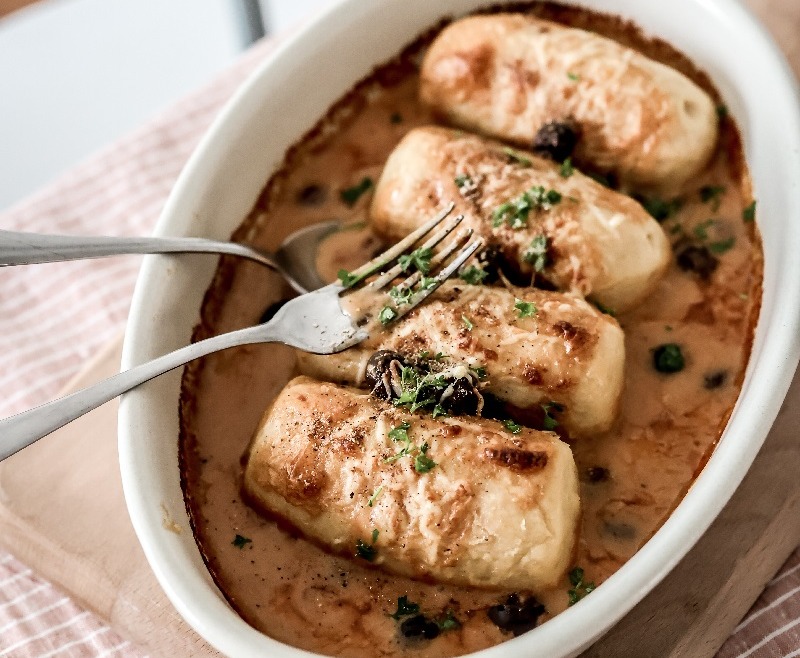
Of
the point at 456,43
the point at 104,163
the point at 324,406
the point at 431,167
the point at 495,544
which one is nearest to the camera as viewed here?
the point at 495,544

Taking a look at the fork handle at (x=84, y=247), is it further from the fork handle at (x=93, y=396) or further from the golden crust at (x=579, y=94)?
the golden crust at (x=579, y=94)

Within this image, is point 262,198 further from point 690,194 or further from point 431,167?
point 690,194

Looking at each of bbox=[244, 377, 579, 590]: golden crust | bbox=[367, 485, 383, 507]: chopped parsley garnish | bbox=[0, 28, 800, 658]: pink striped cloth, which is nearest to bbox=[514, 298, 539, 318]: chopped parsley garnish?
bbox=[244, 377, 579, 590]: golden crust

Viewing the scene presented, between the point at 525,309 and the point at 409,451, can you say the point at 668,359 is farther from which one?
the point at 409,451

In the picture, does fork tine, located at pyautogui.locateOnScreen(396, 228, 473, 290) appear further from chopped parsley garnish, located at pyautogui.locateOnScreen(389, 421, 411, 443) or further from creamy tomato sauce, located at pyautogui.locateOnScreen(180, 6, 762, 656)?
chopped parsley garnish, located at pyautogui.locateOnScreen(389, 421, 411, 443)

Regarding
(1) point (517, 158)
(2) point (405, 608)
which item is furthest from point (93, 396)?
(1) point (517, 158)

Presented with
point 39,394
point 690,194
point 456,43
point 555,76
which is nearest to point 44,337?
point 39,394
